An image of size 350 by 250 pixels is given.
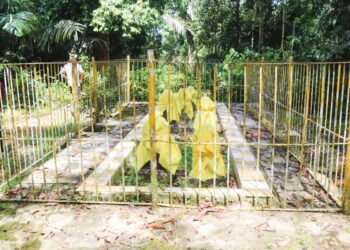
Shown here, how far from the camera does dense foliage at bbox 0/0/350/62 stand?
404 inches

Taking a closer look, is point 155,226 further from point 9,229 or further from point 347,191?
point 347,191

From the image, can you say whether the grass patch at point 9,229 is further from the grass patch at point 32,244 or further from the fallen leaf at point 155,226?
the fallen leaf at point 155,226

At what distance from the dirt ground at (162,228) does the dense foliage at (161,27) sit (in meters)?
7.22

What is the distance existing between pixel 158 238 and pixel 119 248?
1.35ft

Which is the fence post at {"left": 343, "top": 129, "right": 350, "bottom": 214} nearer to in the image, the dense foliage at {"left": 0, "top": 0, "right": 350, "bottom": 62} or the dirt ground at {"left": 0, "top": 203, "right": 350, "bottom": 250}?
the dirt ground at {"left": 0, "top": 203, "right": 350, "bottom": 250}

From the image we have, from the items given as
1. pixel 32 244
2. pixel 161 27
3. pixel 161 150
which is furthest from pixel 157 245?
pixel 161 27

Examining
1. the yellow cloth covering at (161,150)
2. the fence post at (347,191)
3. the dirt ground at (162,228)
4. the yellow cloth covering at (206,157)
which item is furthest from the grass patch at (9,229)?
the fence post at (347,191)

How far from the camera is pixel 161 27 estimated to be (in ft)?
49.4

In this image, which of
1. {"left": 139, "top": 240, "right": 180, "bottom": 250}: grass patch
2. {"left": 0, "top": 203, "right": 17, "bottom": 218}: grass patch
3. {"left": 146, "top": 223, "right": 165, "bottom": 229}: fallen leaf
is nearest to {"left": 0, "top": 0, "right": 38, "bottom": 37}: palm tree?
{"left": 0, "top": 203, "right": 17, "bottom": 218}: grass patch

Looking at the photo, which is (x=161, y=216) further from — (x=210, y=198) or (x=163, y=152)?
(x=163, y=152)

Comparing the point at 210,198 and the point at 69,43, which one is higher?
the point at 69,43

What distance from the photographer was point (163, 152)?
4.96 metres

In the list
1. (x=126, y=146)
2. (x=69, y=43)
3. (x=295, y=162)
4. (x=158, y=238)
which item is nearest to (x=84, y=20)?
(x=69, y=43)

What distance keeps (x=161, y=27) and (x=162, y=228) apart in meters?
12.6
